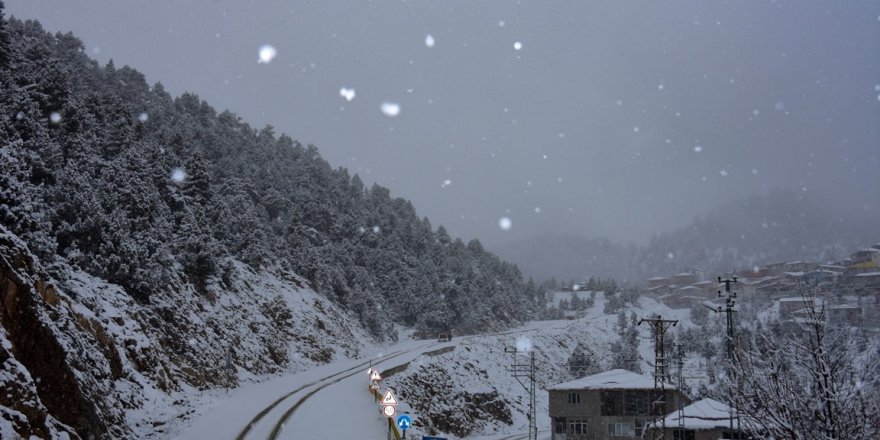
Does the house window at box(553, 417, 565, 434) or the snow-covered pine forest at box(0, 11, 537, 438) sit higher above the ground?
the snow-covered pine forest at box(0, 11, 537, 438)

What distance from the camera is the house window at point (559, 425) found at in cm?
5016

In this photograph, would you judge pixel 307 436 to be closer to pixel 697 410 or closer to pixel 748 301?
pixel 697 410

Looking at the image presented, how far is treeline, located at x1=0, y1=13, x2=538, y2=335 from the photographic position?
86.7 ft

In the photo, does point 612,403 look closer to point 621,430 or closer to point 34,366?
point 621,430

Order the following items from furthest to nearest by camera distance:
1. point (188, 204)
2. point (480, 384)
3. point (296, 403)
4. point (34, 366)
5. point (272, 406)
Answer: point (480, 384), point (188, 204), point (296, 403), point (272, 406), point (34, 366)

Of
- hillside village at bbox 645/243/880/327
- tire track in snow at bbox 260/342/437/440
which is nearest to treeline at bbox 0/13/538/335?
tire track in snow at bbox 260/342/437/440

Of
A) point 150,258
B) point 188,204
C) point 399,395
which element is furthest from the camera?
point 188,204

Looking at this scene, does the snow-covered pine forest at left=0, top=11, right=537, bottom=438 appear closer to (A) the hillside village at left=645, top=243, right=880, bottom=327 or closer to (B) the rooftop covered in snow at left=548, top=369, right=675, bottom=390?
(B) the rooftop covered in snow at left=548, top=369, right=675, bottom=390

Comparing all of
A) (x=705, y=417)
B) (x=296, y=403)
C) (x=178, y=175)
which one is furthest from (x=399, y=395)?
(x=178, y=175)

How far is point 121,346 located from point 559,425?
38271mm

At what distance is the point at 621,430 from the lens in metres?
49.4

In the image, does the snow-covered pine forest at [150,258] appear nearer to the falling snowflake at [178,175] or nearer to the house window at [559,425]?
the falling snowflake at [178,175]

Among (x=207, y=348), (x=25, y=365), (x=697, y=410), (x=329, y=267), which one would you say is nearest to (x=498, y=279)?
(x=329, y=267)

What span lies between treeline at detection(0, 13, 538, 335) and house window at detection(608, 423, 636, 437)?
96.3ft
